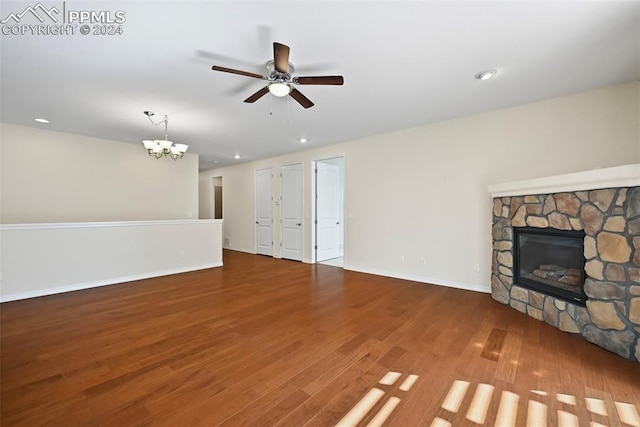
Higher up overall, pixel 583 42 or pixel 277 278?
pixel 583 42

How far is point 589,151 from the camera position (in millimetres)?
3111

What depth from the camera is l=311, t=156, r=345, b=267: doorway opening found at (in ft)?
20.2

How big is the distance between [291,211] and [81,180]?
4114 millimetres

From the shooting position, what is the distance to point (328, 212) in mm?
6617

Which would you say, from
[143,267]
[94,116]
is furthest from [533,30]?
[143,267]

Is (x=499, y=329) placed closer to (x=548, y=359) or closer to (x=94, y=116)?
(x=548, y=359)

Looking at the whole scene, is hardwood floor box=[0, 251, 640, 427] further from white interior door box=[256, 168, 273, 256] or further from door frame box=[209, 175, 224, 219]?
door frame box=[209, 175, 224, 219]

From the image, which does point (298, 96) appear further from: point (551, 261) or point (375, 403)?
point (551, 261)

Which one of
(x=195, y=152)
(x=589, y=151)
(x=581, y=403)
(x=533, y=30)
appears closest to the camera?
(x=581, y=403)

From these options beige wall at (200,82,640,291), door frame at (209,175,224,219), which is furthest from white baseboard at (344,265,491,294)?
door frame at (209,175,224,219)

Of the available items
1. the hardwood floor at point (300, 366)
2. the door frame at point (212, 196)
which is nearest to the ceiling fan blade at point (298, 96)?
the hardwood floor at point (300, 366)

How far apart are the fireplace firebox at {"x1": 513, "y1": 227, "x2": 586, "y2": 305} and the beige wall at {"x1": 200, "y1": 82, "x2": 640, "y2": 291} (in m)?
0.57

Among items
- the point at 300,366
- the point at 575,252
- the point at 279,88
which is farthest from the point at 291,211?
the point at 575,252

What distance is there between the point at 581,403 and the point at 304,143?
199 inches
